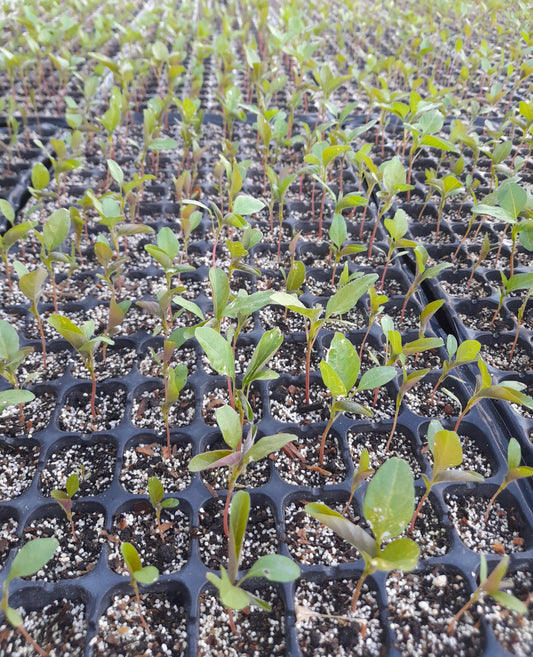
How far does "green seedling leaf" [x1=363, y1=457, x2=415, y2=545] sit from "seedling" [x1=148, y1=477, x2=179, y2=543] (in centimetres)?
31

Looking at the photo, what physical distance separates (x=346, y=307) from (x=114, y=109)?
3.41ft

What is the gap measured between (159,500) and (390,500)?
353mm

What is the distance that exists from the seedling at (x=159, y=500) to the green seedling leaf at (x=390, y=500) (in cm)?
31

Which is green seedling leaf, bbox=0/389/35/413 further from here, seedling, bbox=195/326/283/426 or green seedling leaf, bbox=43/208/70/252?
green seedling leaf, bbox=43/208/70/252

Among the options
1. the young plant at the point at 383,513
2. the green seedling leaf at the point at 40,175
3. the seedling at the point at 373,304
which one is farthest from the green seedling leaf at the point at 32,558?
the green seedling leaf at the point at 40,175

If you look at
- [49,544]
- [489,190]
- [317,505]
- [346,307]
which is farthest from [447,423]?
[489,190]

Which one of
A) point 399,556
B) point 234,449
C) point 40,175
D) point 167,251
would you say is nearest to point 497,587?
point 399,556

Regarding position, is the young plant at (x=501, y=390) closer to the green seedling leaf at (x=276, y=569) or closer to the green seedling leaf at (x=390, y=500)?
the green seedling leaf at (x=390, y=500)

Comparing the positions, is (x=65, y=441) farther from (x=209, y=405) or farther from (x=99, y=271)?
(x=99, y=271)

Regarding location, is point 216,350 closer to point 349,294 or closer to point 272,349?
point 272,349

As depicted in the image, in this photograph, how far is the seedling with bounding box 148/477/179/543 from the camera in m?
0.72

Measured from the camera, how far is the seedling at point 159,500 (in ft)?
2.36

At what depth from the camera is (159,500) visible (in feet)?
2.41

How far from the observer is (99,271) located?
1271 millimetres
